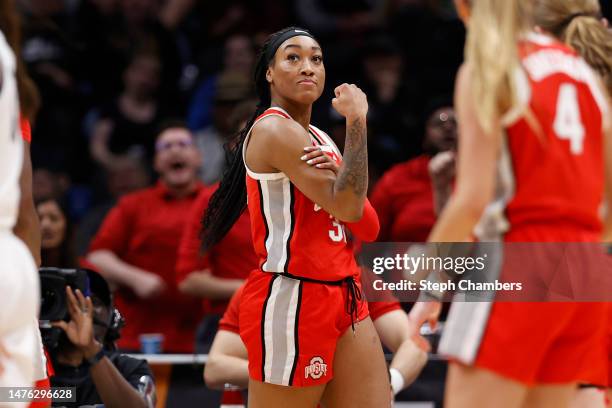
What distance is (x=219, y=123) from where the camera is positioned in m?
8.72

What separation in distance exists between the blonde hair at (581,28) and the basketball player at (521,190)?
489 millimetres

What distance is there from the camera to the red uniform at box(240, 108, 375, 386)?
4.47 metres

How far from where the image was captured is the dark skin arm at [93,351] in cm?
515

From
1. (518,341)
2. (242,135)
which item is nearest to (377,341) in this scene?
(242,135)

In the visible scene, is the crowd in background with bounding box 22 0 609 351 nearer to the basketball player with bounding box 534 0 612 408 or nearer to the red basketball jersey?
the basketball player with bounding box 534 0 612 408

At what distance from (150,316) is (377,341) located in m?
3.28

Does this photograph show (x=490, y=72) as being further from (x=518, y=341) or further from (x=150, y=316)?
(x=150, y=316)

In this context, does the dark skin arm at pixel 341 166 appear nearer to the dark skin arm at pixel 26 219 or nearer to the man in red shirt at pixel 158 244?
the dark skin arm at pixel 26 219

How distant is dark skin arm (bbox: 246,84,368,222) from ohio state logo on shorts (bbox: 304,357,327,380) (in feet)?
1.71

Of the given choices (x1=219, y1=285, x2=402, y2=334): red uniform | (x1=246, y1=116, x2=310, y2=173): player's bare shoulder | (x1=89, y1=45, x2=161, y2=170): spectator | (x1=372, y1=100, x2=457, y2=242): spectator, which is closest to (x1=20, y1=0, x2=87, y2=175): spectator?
(x1=89, y1=45, x2=161, y2=170): spectator

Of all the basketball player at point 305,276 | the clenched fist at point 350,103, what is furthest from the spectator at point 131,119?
the clenched fist at point 350,103

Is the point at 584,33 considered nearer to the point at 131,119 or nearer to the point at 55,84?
the point at 131,119

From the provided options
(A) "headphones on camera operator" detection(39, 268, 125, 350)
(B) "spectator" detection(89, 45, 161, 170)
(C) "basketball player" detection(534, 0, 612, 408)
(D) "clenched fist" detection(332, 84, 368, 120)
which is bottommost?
(A) "headphones on camera operator" detection(39, 268, 125, 350)

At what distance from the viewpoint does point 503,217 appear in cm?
340
